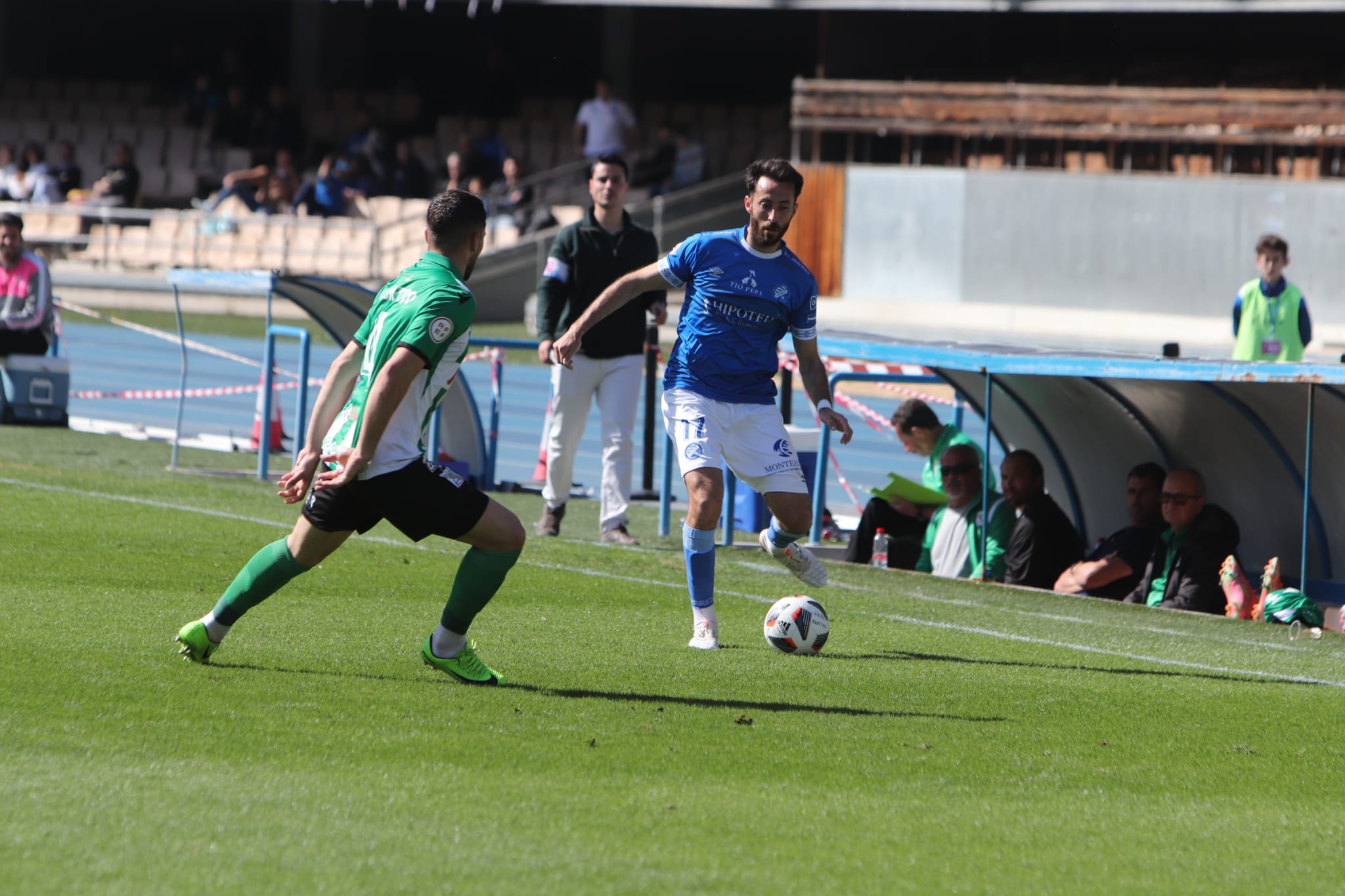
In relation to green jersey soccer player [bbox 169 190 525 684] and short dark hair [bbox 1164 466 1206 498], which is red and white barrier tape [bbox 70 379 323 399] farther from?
green jersey soccer player [bbox 169 190 525 684]

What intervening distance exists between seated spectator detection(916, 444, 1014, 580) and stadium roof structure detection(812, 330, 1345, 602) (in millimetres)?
378

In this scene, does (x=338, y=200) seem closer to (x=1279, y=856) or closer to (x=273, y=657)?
(x=273, y=657)

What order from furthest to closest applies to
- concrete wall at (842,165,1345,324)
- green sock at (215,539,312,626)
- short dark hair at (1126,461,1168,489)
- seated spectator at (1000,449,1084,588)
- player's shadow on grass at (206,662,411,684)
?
concrete wall at (842,165,1345,324) → seated spectator at (1000,449,1084,588) → short dark hair at (1126,461,1168,489) → player's shadow on grass at (206,662,411,684) → green sock at (215,539,312,626)

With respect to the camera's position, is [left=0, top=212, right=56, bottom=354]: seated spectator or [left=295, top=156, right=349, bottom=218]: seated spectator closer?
[left=0, top=212, right=56, bottom=354]: seated spectator

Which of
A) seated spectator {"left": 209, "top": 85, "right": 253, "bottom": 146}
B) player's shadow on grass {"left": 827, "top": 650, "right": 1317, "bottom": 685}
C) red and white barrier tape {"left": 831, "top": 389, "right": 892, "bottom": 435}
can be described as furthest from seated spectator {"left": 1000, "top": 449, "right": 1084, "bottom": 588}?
seated spectator {"left": 209, "top": 85, "right": 253, "bottom": 146}

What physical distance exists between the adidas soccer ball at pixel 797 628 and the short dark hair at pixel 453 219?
223cm

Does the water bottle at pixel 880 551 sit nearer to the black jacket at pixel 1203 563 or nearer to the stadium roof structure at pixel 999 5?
the black jacket at pixel 1203 563

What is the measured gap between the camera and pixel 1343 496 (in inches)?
376

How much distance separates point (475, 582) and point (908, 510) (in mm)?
4995

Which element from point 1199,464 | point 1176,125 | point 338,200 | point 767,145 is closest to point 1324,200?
point 1176,125

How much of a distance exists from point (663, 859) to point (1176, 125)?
68.1 ft

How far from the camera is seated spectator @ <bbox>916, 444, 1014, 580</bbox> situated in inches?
388

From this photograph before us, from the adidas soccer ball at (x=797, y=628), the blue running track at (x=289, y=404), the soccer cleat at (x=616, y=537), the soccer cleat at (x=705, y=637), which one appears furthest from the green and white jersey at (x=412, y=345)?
the blue running track at (x=289, y=404)

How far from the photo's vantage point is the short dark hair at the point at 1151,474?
31.5 ft
